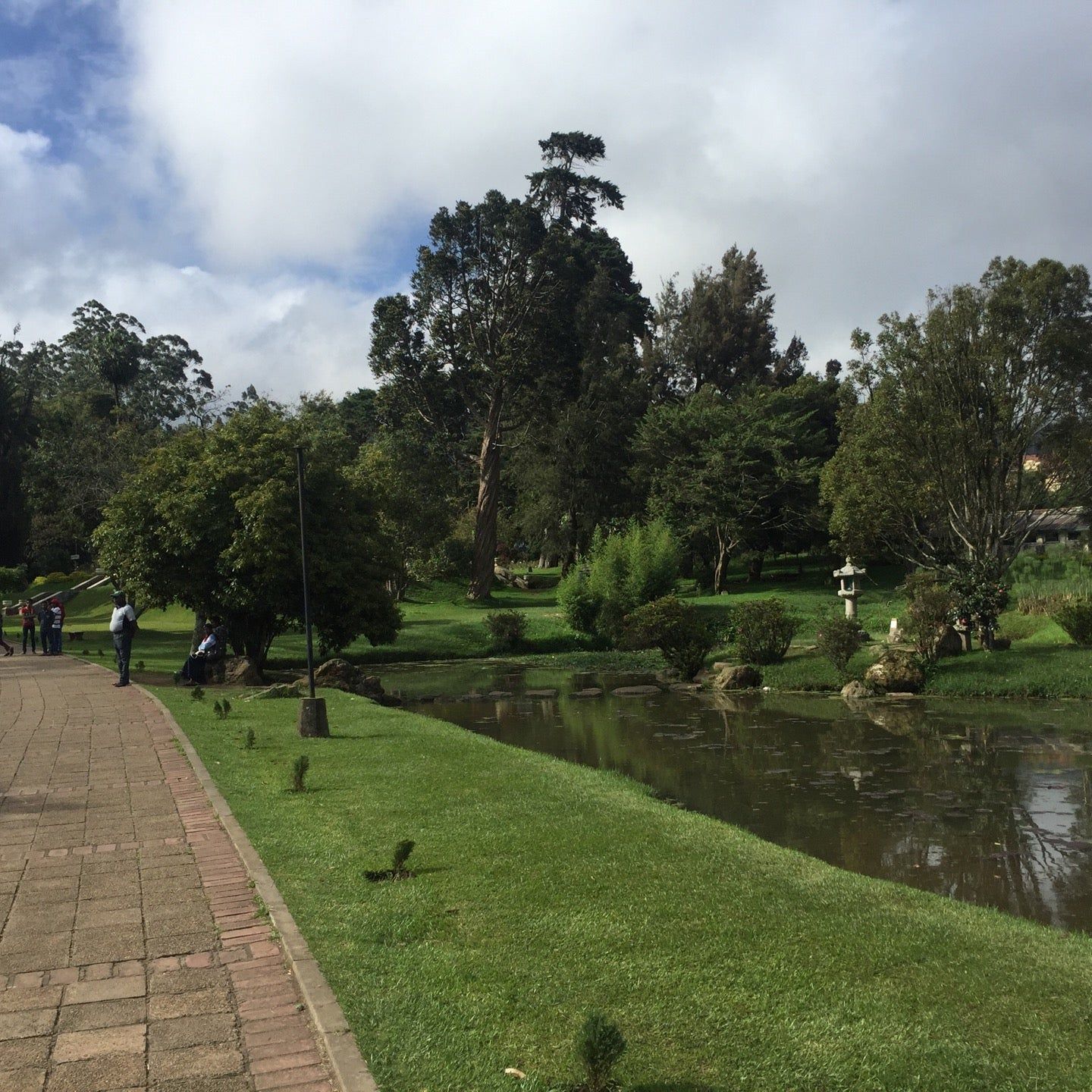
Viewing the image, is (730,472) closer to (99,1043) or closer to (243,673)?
(243,673)

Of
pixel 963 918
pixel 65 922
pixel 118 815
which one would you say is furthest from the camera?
pixel 118 815

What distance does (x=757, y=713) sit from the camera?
20.7 m

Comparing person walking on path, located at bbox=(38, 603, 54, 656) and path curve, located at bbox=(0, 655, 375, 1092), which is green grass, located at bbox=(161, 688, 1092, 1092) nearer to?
path curve, located at bbox=(0, 655, 375, 1092)

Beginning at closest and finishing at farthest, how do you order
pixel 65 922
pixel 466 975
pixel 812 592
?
pixel 466 975, pixel 65 922, pixel 812 592

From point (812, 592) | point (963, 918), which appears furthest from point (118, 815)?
point (812, 592)

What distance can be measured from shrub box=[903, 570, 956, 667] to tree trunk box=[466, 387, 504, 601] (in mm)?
29031

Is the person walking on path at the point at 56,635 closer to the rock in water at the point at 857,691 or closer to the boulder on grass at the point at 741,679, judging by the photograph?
the boulder on grass at the point at 741,679

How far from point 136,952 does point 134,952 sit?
1 centimetres

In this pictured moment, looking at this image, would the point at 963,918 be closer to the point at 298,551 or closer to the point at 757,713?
the point at 757,713

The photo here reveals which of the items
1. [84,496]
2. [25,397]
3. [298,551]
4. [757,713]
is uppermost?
[25,397]

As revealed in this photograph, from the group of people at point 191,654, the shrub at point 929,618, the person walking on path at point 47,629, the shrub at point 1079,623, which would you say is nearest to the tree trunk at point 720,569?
the shrub at point 929,618

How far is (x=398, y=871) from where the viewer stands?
698cm

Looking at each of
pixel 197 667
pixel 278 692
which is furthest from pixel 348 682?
pixel 278 692

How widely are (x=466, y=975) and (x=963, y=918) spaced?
3356 millimetres
